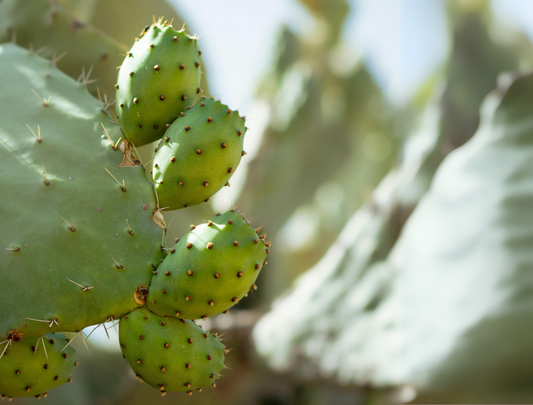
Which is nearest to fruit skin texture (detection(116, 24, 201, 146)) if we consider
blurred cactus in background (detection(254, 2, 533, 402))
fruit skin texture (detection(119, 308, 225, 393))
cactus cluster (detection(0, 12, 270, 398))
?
cactus cluster (detection(0, 12, 270, 398))

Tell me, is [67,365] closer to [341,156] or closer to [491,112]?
[491,112]

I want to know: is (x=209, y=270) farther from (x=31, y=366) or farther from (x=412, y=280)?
(x=412, y=280)

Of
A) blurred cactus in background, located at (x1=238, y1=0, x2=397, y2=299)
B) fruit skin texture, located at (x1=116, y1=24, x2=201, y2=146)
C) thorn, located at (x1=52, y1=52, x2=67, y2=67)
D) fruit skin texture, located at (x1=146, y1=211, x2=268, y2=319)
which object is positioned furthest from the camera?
blurred cactus in background, located at (x1=238, y1=0, x2=397, y2=299)

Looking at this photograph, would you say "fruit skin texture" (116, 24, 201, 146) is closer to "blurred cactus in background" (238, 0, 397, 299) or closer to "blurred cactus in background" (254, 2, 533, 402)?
"blurred cactus in background" (254, 2, 533, 402)

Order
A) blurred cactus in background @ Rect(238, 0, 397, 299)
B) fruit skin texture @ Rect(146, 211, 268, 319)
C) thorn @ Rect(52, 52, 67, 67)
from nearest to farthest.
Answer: fruit skin texture @ Rect(146, 211, 268, 319)
thorn @ Rect(52, 52, 67, 67)
blurred cactus in background @ Rect(238, 0, 397, 299)

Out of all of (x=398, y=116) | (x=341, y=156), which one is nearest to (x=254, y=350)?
(x=341, y=156)

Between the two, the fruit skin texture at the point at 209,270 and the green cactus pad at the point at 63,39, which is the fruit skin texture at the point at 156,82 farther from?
the green cactus pad at the point at 63,39

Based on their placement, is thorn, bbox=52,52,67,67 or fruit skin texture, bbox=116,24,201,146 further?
thorn, bbox=52,52,67,67
